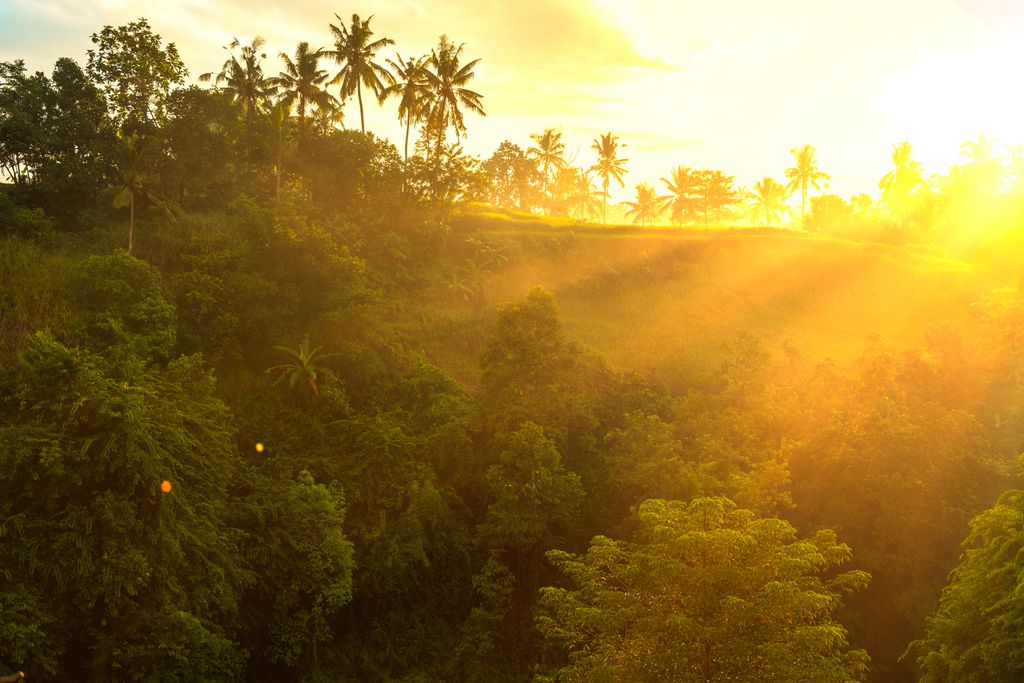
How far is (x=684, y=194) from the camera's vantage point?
9350cm

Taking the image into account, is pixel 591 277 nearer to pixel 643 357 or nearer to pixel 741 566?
pixel 643 357

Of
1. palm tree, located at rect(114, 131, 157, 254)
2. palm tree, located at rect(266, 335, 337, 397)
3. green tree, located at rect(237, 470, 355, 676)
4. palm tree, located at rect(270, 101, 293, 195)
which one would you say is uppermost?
palm tree, located at rect(270, 101, 293, 195)

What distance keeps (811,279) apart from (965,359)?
23.2 m

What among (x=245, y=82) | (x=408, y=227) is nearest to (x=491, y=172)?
(x=245, y=82)

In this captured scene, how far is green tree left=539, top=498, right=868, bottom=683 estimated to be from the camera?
1144cm

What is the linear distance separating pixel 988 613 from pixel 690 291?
114 feet

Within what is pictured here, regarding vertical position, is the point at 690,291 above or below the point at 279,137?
below

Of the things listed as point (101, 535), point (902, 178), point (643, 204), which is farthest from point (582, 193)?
point (101, 535)

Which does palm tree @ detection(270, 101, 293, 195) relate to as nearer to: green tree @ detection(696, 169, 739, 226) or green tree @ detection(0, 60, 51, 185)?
green tree @ detection(0, 60, 51, 185)

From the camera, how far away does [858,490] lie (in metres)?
21.5

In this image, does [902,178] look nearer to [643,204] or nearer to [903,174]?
[903,174]

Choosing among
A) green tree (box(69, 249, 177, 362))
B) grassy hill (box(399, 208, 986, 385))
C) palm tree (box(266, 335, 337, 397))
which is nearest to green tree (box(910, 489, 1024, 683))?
grassy hill (box(399, 208, 986, 385))

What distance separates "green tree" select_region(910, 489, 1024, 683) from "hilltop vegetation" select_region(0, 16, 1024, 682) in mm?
96

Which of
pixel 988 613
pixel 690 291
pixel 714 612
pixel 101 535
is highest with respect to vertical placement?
pixel 690 291
